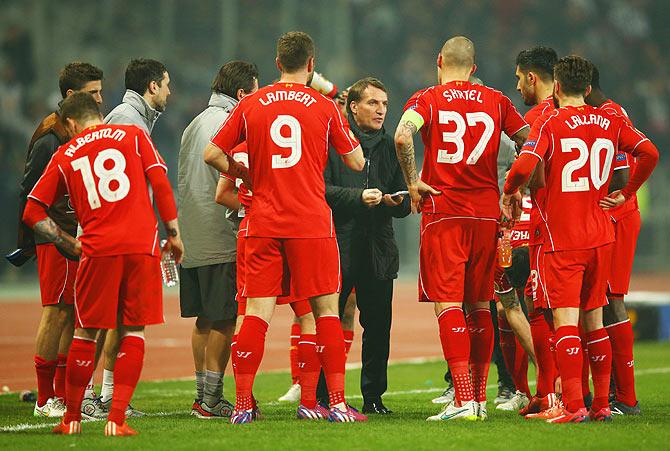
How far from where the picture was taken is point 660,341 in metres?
15.1

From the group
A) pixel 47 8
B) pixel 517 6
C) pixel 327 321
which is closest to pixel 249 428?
pixel 327 321

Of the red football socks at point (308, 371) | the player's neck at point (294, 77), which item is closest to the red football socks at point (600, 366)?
the red football socks at point (308, 371)

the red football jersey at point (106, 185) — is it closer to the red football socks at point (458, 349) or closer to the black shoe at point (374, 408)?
the red football socks at point (458, 349)

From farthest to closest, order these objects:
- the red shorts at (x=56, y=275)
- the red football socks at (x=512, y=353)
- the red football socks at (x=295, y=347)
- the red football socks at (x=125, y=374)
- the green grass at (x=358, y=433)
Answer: the red football socks at (x=295, y=347)
the red football socks at (x=512, y=353)
the red shorts at (x=56, y=275)
the red football socks at (x=125, y=374)
the green grass at (x=358, y=433)

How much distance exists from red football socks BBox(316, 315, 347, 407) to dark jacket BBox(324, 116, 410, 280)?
90cm

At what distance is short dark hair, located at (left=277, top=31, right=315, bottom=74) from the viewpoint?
7.28 metres

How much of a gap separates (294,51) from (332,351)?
6.35 feet

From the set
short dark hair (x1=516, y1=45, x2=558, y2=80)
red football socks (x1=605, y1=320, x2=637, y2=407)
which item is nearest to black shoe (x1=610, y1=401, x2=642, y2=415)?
red football socks (x1=605, y1=320, x2=637, y2=407)

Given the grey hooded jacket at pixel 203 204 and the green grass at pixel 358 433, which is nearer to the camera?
the green grass at pixel 358 433

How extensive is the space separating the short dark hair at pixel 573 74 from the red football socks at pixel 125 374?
3.15m

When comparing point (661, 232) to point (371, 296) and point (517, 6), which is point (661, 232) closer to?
point (517, 6)

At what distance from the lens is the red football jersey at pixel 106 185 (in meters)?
6.70

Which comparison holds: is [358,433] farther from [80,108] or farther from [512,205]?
[80,108]

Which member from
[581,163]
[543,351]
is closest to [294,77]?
[581,163]
